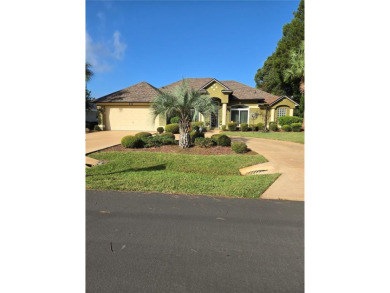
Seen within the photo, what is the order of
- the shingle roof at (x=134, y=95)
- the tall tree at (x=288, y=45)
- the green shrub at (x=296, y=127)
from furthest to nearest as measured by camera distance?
the tall tree at (x=288, y=45)
the shingle roof at (x=134, y=95)
the green shrub at (x=296, y=127)

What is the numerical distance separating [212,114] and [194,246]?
1869 cm

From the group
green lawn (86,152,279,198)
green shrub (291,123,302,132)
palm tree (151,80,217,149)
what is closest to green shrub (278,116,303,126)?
green shrub (291,123,302,132)

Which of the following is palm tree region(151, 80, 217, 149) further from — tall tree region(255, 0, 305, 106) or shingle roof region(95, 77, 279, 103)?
tall tree region(255, 0, 305, 106)

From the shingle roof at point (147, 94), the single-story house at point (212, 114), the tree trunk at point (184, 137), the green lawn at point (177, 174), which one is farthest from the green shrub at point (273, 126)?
the tree trunk at point (184, 137)

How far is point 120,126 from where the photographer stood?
62.0 feet

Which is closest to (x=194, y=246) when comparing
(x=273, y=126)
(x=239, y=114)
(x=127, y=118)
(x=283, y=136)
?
(x=283, y=136)

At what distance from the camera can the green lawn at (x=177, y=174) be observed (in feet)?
Result: 14.5

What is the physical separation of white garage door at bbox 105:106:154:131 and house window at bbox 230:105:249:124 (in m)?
8.69

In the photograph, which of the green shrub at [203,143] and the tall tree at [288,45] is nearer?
the green shrub at [203,143]

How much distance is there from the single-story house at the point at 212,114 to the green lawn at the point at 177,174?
10426mm

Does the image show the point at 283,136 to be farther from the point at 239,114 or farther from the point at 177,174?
the point at 177,174

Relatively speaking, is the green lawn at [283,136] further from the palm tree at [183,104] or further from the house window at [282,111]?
the palm tree at [183,104]
